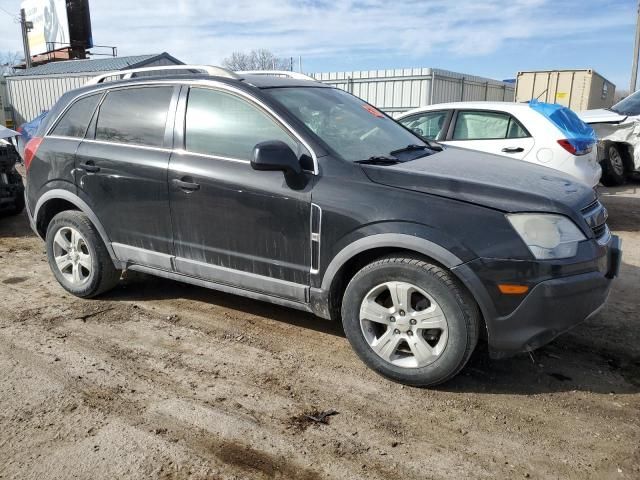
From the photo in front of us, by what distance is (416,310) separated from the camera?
10.2ft

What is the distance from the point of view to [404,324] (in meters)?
3.12

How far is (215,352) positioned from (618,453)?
96.4 inches

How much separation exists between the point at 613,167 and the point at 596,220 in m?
8.02

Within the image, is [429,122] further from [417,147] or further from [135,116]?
[135,116]

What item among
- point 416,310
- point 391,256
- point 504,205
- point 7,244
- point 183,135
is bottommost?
point 7,244

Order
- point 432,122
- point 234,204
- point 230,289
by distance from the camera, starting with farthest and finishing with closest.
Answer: point 432,122 < point 230,289 < point 234,204

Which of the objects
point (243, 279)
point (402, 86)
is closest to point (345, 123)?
point (243, 279)

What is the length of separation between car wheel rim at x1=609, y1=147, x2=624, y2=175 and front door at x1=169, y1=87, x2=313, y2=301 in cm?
883

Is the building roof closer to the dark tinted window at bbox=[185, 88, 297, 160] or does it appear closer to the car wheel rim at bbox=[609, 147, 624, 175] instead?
the car wheel rim at bbox=[609, 147, 624, 175]

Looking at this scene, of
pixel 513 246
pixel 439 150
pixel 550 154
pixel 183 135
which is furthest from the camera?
pixel 550 154


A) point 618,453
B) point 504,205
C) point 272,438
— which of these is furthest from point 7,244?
point 618,453

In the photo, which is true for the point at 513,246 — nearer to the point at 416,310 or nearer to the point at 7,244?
the point at 416,310

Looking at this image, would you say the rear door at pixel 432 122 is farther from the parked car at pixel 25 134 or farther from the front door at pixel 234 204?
the parked car at pixel 25 134

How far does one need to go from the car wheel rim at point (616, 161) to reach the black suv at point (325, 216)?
7410 mm
